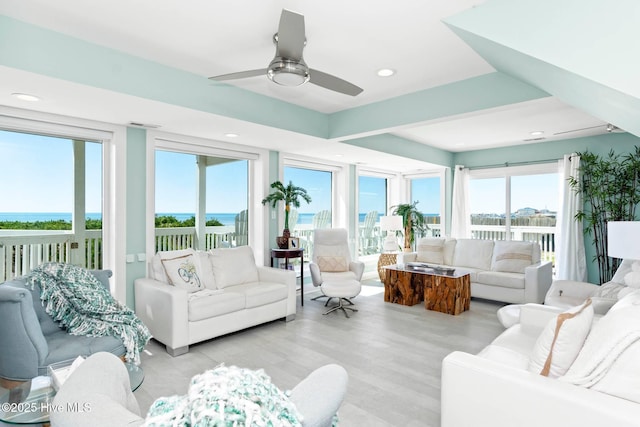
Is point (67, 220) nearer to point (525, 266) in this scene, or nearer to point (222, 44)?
point (222, 44)

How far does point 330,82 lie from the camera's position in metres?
2.43

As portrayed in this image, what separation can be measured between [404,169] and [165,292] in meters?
5.34

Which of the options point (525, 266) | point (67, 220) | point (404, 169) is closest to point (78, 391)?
point (67, 220)

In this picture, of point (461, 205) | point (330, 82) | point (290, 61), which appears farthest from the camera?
point (461, 205)

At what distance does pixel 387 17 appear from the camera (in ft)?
7.37

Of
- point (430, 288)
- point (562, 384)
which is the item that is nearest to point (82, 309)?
point (562, 384)

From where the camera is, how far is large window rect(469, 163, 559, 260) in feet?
20.0

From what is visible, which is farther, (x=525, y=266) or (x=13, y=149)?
(x=525, y=266)

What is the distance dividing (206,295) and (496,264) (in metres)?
4.12

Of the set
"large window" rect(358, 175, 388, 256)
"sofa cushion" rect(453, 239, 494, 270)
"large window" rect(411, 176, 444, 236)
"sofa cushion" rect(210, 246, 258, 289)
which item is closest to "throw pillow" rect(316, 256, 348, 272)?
"sofa cushion" rect(210, 246, 258, 289)

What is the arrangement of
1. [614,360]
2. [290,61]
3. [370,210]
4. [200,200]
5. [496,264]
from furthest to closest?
[370,210], [496,264], [200,200], [290,61], [614,360]

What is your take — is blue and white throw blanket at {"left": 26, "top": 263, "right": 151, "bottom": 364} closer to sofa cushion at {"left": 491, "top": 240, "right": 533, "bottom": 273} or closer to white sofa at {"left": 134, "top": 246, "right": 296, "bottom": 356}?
white sofa at {"left": 134, "top": 246, "right": 296, "bottom": 356}

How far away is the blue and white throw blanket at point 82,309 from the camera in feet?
8.79

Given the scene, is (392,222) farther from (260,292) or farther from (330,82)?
(330,82)
